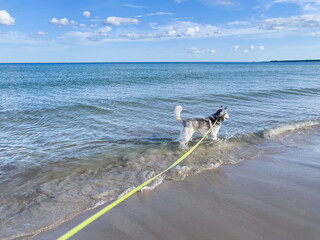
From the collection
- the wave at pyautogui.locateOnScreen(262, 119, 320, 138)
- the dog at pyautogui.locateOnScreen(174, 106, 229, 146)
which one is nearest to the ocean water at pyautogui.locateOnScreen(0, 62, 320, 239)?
the wave at pyautogui.locateOnScreen(262, 119, 320, 138)

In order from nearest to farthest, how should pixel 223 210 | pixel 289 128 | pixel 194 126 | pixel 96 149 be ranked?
pixel 223 210, pixel 96 149, pixel 194 126, pixel 289 128

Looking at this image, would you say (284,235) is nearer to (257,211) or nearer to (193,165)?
(257,211)

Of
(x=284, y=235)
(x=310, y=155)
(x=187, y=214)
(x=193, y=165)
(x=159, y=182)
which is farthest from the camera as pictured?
(x=310, y=155)

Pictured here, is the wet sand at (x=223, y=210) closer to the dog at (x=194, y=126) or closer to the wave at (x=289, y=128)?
the dog at (x=194, y=126)

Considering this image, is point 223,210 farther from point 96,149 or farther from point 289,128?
point 289,128

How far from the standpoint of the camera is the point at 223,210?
4.45m

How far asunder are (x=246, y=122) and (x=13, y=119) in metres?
12.6

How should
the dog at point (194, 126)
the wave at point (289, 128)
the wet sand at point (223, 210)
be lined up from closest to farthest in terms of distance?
1. the wet sand at point (223, 210)
2. the dog at point (194, 126)
3. the wave at point (289, 128)

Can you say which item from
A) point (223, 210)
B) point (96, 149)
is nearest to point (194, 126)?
point (96, 149)

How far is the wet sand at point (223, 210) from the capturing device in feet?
12.5

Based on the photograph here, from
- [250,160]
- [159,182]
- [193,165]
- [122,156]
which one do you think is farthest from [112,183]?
[250,160]

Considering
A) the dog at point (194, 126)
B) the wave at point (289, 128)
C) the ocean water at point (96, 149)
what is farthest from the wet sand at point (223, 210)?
the wave at point (289, 128)

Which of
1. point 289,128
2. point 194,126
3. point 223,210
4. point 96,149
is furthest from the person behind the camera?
point 289,128

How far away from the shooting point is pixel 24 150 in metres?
7.97
